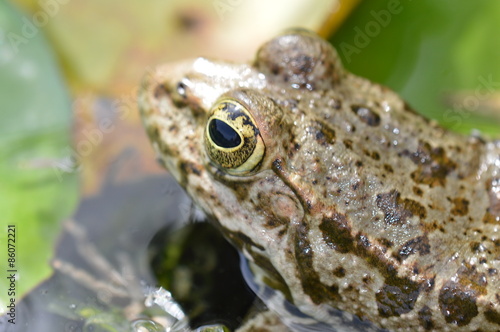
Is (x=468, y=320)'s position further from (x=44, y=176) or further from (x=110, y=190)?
(x=44, y=176)

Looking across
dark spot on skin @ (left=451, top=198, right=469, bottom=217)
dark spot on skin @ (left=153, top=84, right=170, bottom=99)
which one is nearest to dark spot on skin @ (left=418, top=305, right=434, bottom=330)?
dark spot on skin @ (left=451, top=198, right=469, bottom=217)

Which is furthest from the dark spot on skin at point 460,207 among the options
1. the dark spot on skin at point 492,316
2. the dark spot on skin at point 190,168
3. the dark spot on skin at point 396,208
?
the dark spot on skin at point 190,168

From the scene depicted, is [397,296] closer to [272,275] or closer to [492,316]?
[492,316]

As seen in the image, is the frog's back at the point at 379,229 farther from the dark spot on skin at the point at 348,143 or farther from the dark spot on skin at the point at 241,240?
the dark spot on skin at the point at 241,240

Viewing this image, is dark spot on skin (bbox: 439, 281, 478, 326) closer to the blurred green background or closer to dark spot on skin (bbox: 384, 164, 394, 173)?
dark spot on skin (bbox: 384, 164, 394, 173)

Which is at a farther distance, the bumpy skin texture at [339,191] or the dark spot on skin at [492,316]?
the bumpy skin texture at [339,191]

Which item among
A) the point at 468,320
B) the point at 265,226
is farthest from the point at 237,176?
the point at 468,320
